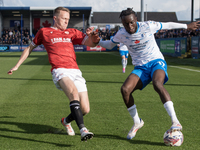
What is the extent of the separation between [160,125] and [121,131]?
76cm

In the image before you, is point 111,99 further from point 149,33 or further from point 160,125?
point 149,33

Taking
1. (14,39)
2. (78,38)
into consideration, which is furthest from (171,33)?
(78,38)

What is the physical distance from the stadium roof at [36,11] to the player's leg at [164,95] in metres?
50.8

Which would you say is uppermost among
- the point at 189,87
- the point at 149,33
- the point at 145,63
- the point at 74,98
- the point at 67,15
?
the point at 67,15

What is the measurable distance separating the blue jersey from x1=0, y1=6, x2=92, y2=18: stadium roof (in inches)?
1977

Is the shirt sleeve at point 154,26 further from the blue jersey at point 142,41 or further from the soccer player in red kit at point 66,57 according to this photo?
the soccer player in red kit at point 66,57

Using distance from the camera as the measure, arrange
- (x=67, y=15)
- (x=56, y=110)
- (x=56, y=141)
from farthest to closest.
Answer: (x=56, y=110)
(x=67, y=15)
(x=56, y=141)

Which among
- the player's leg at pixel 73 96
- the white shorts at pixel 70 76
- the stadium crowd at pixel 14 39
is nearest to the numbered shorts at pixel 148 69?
the white shorts at pixel 70 76

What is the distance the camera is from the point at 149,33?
4664 millimetres

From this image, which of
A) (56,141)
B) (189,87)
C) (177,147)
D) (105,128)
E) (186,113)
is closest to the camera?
(177,147)

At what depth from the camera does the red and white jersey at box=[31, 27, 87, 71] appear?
434cm

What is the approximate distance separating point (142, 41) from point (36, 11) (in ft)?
179

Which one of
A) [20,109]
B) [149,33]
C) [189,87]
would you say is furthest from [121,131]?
[189,87]

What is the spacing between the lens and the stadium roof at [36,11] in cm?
5409
